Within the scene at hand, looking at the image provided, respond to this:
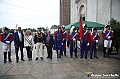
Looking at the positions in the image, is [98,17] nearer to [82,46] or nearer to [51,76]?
[82,46]

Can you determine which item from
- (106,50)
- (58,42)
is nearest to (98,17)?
(106,50)

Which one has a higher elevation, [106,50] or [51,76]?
[106,50]

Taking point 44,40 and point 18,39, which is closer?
point 18,39

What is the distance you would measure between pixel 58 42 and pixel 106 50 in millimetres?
3204

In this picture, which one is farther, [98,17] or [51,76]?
[98,17]

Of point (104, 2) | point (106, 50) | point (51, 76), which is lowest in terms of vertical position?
point (51, 76)

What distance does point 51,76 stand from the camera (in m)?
4.19

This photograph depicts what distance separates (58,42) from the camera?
712 cm

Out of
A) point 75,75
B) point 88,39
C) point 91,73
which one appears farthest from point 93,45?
point 75,75

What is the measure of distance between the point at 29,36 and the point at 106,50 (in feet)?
16.4

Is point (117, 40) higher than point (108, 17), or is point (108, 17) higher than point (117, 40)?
point (108, 17)

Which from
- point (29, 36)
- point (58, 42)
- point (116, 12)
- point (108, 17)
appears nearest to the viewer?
point (29, 36)

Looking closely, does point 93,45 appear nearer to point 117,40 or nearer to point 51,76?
point 117,40

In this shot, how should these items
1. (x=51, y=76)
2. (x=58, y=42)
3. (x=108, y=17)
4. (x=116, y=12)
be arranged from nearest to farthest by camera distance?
(x=51, y=76) → (x=58, y=42) → (x=116, y=12) → (x=108, y=17)
